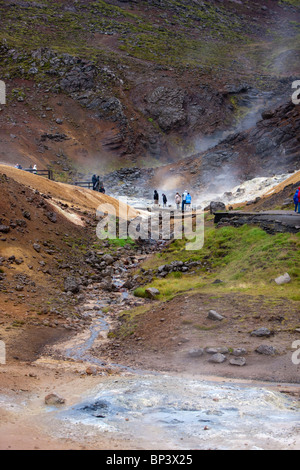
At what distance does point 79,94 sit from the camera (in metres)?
55.5

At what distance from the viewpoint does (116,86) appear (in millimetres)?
57250

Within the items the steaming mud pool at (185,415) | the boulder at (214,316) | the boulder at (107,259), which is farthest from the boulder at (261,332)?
the boulder at (107,259)

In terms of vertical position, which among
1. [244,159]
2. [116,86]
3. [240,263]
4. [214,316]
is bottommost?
[214,316]

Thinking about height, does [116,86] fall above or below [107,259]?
above

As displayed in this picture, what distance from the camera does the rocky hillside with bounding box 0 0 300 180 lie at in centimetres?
5028

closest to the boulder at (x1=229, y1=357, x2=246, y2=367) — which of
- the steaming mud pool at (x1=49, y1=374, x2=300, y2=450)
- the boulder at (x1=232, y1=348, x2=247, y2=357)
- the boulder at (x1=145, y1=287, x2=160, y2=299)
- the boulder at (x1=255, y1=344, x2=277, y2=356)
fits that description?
the boulder at (x1=232, y1=348, x2=247, y2=357)

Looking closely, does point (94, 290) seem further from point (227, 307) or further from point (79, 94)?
point (79, 94)

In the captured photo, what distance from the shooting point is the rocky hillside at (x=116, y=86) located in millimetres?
50281

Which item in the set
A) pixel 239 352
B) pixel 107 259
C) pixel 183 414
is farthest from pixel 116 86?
pixel 183 414

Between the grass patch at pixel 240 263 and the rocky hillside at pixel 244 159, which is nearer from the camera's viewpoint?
the grass patch at pixel 240 263

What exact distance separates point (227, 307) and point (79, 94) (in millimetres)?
46992

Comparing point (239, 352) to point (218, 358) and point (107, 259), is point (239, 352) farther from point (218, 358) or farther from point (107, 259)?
point (107, 259)

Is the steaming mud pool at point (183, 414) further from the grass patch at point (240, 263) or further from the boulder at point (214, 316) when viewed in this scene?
the grass patch at point (240, 263)
